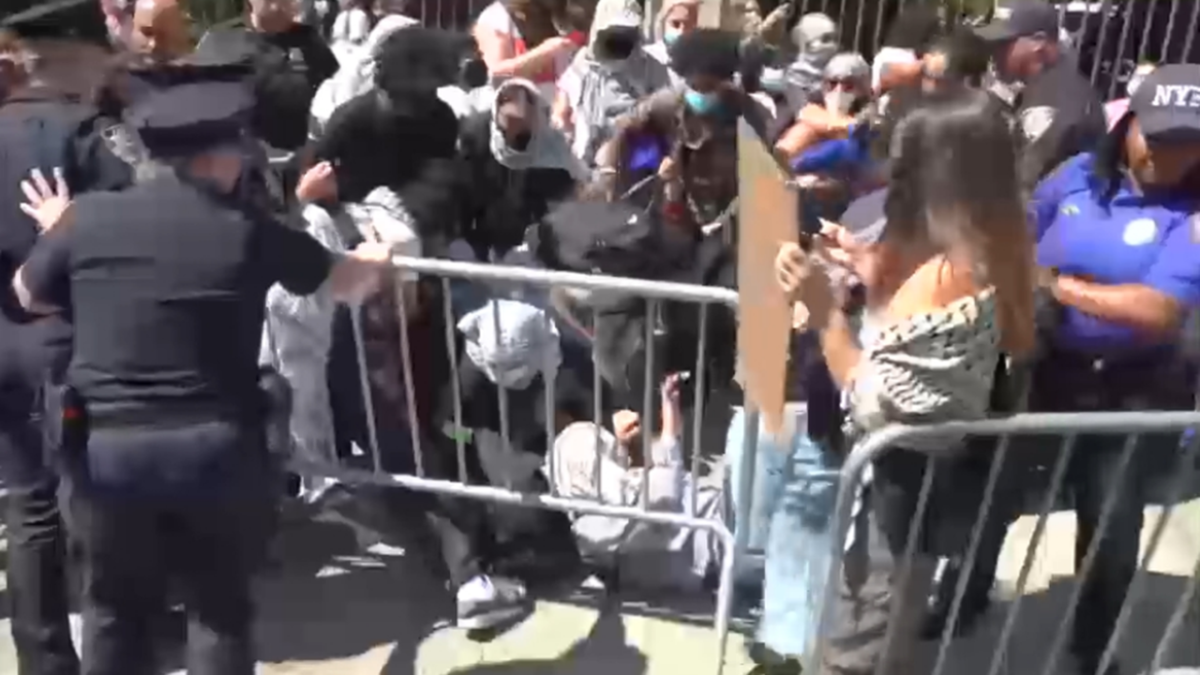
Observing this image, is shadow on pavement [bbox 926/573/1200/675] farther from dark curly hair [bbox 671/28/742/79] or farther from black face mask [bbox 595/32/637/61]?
black face mask [bbox 595/32/637/61]

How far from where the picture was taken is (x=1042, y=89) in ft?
15.7

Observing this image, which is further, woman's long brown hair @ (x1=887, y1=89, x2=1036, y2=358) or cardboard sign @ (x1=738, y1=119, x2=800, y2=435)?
woman's long brown hair @ (x1=887, y1=89, x2=1036, y2=358)

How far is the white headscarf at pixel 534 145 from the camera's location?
15.0 ft

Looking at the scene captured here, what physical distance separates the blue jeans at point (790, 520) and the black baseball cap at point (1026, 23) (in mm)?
2224

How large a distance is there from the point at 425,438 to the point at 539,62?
221cm

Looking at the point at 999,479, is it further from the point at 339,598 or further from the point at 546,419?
the point at 339,598

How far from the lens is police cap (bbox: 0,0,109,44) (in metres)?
3.44

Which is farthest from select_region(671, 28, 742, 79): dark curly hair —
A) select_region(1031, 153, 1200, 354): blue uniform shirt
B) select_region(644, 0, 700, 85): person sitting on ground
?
select_region(1031, 153, 1200, 354): blue uniform shirt

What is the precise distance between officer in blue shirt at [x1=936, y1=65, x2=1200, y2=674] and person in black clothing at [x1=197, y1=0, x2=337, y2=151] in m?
2.47

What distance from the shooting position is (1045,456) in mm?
3523

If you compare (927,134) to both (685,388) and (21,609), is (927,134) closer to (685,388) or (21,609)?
(685,388)

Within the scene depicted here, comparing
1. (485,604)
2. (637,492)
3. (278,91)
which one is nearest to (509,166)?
(278,91)

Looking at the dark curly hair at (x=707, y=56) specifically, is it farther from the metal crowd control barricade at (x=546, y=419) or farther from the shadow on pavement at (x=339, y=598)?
the shadow on pavement at (x=339, y=598)

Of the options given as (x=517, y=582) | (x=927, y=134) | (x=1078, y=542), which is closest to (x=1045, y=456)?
(x=1078, y=542)
